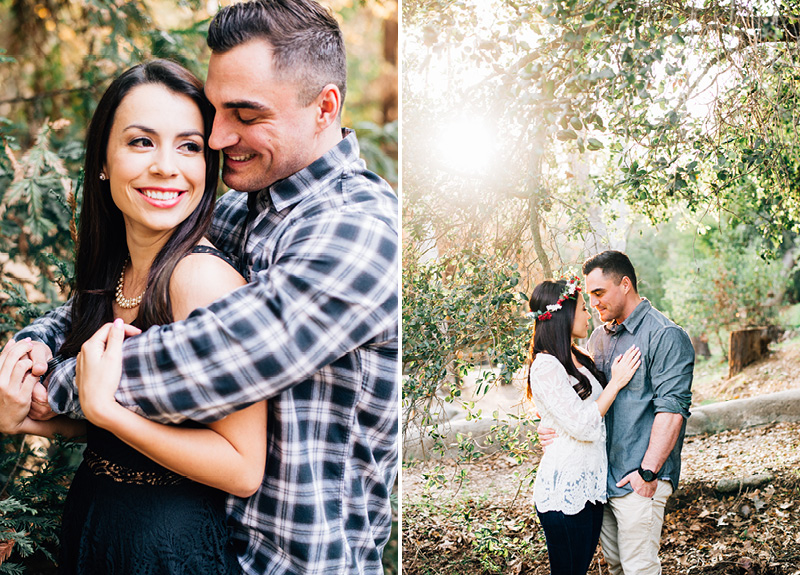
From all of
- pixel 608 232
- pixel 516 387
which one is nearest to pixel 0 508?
pixel 516 387

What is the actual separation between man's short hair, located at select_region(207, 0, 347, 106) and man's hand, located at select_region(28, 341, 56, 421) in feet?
2.61

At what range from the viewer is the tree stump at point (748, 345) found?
71.0 inches

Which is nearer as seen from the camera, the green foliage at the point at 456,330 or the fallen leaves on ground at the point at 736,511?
the fallen leaves on ground at the point at 736,511

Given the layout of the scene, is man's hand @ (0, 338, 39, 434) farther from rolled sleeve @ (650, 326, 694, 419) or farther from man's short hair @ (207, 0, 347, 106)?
rolled sleeve @ (650, 326, 694, 419)

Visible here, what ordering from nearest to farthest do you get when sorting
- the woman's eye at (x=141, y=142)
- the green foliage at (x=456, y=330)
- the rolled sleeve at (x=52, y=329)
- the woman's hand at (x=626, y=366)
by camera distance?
the woman's eye at (x=141, y=142)
the rolled sleeve at (x=52, y=329)
the woman's hand at (x=626, y=366)
the green foliage at (x=456, y=330)

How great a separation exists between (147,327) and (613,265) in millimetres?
1263

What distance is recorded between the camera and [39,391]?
1.35m

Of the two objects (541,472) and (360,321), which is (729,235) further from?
(360,321)

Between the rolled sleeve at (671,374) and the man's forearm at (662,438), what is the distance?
20mm

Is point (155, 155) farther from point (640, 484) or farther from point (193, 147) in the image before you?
point (640, 484)

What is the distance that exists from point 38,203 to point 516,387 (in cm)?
178

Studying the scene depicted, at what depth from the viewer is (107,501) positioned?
1310 millimetres

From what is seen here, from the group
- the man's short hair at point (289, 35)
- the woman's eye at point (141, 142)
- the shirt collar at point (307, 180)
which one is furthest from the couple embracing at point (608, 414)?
the woman's eye at point (141, 142)

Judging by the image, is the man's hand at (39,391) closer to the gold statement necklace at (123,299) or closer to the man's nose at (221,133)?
the gold statement necklace at (123,299)
